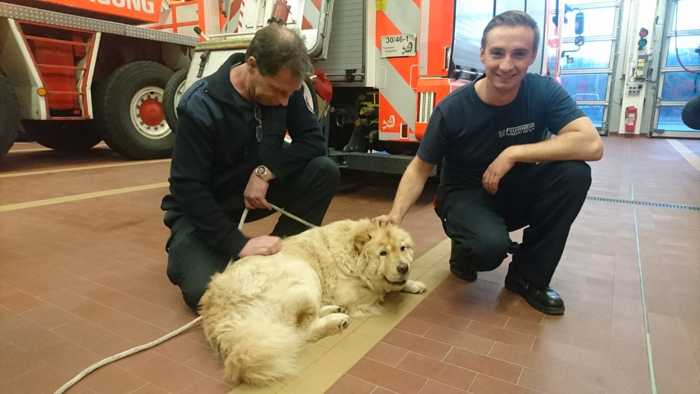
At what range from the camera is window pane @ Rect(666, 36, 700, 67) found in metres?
11.2

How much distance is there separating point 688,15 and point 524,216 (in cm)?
1261

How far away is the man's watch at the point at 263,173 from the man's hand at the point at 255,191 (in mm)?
18

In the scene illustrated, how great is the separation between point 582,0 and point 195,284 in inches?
559

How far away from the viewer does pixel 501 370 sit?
179 centimetres

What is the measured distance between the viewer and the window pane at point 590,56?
1241cm

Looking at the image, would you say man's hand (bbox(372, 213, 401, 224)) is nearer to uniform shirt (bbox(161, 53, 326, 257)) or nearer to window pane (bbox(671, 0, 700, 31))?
uniform shirt (bbox(161, 53, 326, 257))

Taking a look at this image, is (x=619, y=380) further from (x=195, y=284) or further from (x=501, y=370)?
(x=195, y=284)

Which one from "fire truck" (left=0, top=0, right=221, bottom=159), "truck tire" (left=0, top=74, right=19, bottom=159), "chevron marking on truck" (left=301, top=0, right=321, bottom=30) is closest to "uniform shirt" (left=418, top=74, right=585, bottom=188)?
"chevron marking on truck" (left=301, top=0, right=321, bottom=30)

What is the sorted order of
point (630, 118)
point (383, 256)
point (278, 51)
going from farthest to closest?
point (630, 118)
point (383, 256)
point (278, 51)

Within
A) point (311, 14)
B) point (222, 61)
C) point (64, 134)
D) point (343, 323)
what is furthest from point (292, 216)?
point (64, 134)

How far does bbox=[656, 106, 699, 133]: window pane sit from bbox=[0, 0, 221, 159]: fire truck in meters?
12.0

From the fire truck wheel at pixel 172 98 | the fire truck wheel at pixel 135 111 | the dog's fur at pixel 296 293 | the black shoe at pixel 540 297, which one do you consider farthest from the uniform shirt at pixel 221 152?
the fire truck wheel at pixel 135 111

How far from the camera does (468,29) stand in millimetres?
4324

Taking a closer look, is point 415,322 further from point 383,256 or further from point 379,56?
point 379,56
